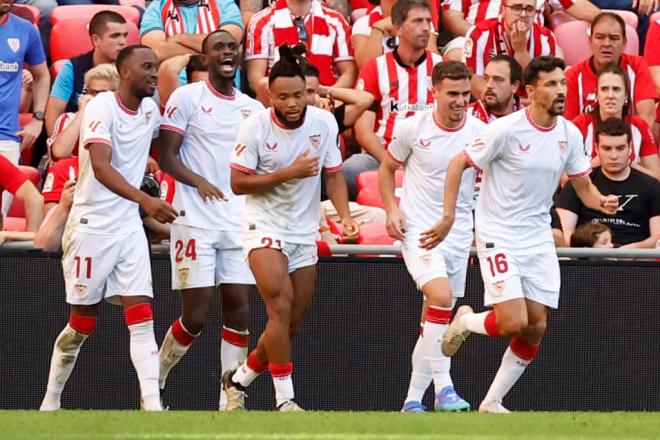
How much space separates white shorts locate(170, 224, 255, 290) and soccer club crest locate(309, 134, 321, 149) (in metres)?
1.06

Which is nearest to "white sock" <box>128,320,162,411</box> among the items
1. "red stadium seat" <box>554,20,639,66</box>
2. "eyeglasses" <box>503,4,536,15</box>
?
"eyeglasses" <box>503,4,536,15</box>

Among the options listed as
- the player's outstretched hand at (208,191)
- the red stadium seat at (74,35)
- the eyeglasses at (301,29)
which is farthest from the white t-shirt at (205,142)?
the red stadium seat at (74,35)

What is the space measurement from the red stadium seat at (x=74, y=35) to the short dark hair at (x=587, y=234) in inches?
181

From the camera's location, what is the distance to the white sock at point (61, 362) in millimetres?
10461

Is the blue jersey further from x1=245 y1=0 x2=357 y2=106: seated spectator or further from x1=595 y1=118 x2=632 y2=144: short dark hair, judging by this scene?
x1=595 y1=118 x2=632 y2=144: short dark hair

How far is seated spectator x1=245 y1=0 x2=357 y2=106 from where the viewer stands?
1405 cm

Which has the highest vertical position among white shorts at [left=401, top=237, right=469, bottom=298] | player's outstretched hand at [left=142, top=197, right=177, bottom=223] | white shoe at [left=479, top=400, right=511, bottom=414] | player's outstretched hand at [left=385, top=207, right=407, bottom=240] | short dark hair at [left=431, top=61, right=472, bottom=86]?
short dark hair at [left=431, top=61, right=472, bottom=86]

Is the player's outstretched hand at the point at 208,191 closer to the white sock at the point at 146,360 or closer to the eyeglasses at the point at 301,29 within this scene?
the white sock at the point at 146,360

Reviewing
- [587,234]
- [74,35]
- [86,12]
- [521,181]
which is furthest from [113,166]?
[86,12]

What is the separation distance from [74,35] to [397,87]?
3.09m

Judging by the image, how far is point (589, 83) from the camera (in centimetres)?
1393

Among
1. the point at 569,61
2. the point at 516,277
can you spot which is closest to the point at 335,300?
the point at 516,277

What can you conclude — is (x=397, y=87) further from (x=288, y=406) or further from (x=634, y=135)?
(x=288, y=406)

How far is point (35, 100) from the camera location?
13641mm
